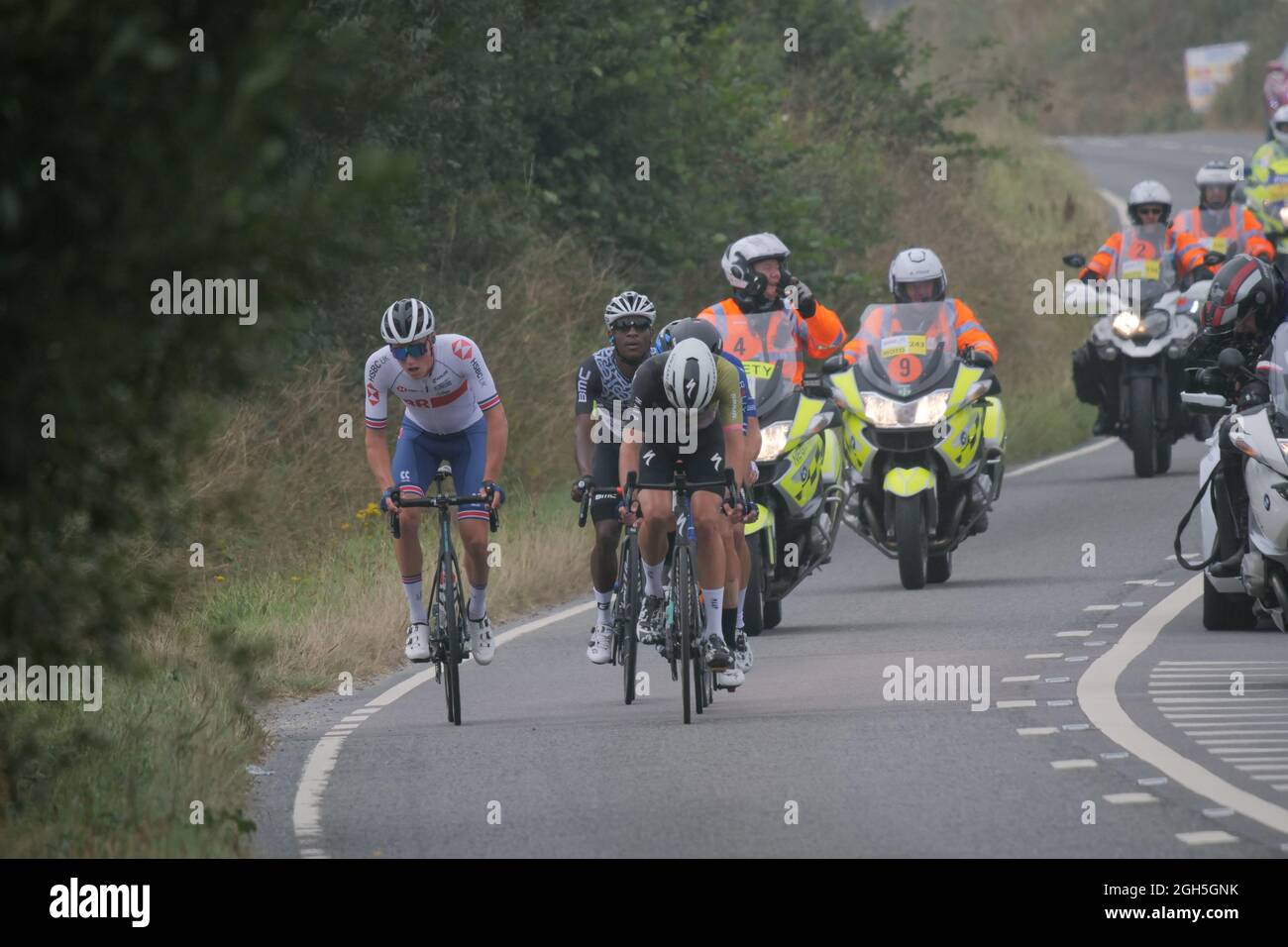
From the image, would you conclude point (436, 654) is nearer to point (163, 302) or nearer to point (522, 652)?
point (522, 652)

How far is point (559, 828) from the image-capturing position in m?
10.6

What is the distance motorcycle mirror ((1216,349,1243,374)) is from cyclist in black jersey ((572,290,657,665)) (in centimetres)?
281

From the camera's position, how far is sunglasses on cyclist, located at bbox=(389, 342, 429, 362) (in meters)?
14.5

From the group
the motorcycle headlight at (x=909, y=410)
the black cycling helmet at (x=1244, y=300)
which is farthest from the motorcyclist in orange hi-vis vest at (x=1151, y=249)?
the black cycling helmet at (x=1244, y=300)

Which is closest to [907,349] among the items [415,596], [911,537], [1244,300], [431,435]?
[911,537]

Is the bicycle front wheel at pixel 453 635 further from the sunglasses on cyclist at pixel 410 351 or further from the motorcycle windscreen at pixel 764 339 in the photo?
the motorcycle windscreen at pixel 764 339

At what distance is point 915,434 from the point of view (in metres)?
18.4

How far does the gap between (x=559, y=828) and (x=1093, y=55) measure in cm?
9377

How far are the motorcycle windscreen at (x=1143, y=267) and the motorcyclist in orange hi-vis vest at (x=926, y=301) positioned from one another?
6.08m

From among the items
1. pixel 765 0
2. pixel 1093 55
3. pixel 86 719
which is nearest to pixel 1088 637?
pixel 86 719

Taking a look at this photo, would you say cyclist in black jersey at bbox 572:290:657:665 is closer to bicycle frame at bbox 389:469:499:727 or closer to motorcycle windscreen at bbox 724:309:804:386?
bicycle frame at bbox 389:469:499:727

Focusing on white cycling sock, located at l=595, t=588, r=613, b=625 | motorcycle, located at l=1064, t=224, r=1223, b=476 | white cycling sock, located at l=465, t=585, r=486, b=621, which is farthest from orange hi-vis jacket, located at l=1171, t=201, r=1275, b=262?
white cycling sock, located at l=465, t=585, r=486, b=621

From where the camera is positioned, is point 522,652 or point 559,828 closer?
point 559,828

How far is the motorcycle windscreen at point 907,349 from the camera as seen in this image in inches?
732
